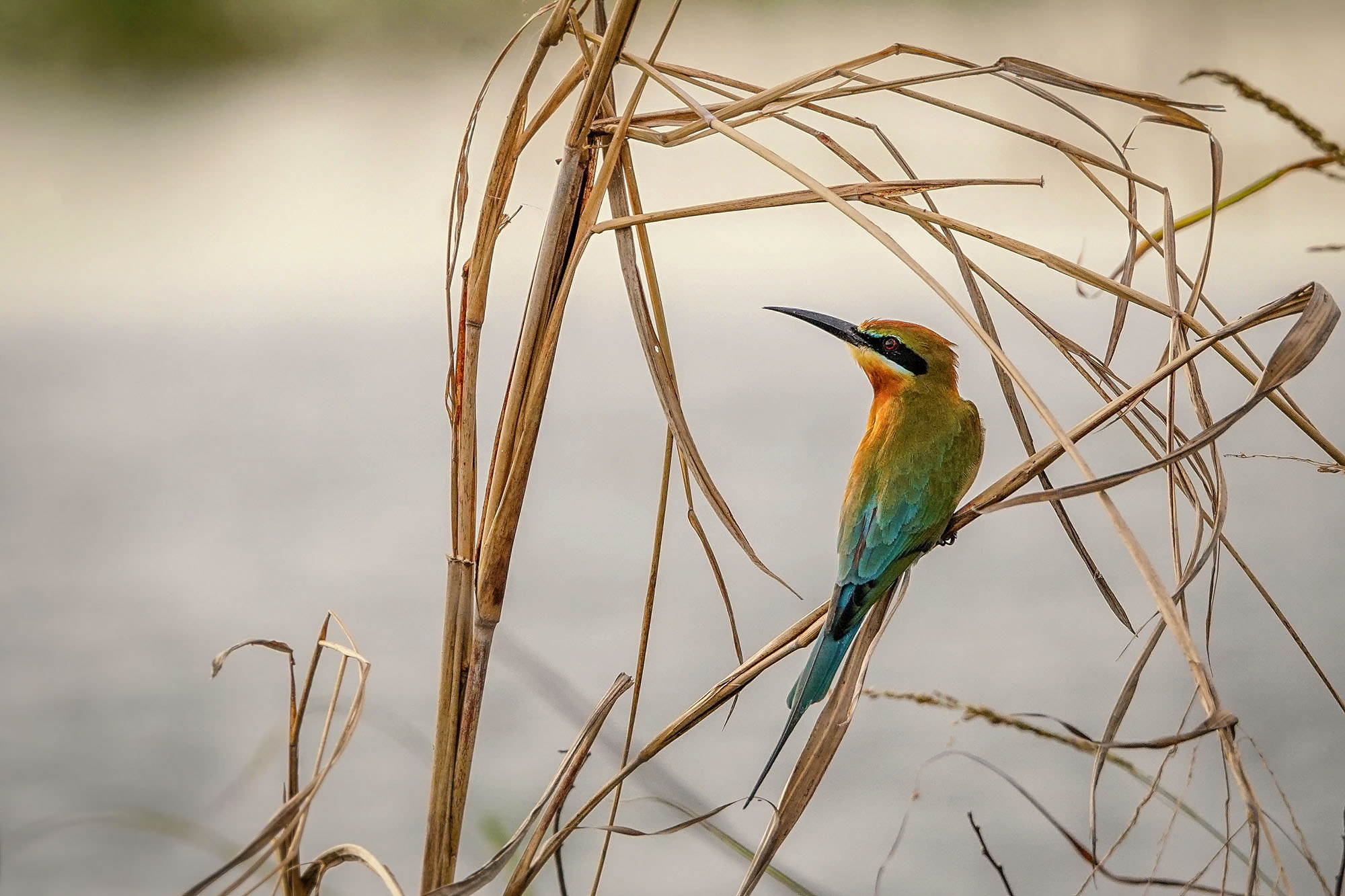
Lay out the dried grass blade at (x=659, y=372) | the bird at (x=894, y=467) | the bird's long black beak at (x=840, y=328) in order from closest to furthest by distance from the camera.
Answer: the dried grass blade at (x=659, y=372)
the bird at (x=894, y=467)
the bird's long black beak at (x=840, y=328)

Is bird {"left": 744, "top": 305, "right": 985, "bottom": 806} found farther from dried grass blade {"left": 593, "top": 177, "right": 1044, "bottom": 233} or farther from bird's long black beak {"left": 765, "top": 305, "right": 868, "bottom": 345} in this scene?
dried grass blade {"left": 593, "top": 177, "right": 1044, "bottom": 233}

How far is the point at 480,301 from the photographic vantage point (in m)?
0.51

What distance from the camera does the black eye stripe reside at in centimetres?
93

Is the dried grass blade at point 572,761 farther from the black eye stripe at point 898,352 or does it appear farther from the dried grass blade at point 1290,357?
the black eye stripe at point 898,352

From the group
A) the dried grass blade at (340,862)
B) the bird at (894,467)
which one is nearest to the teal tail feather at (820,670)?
the bird at (894,467)

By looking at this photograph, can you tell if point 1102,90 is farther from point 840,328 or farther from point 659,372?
point 840,328

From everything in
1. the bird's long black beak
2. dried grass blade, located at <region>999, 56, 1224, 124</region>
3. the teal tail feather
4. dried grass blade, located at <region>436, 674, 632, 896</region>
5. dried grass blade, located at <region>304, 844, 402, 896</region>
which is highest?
the bird's long black beak

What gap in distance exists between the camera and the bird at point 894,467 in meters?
0.75

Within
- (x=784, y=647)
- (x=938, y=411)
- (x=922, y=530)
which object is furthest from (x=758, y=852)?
(x=938, y=411)

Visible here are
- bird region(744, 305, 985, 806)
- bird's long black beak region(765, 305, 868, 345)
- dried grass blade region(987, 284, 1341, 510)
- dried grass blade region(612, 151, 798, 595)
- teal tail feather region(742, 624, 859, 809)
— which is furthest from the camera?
bird's long black beak region(765, 305, 868, 345)

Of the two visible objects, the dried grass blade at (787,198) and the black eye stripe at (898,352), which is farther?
the black eye stripe at (898,352)

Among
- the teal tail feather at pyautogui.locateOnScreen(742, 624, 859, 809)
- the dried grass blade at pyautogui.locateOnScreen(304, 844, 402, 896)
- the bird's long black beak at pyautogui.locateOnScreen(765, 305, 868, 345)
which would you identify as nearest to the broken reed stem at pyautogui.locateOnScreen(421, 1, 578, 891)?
the dried grass blade at pyautogui.locateOnScreen(304, 844, 402, 896)

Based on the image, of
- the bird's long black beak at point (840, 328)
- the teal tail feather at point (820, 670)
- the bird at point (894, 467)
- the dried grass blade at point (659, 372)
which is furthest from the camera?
the bird's long black beak at point (840, 328)

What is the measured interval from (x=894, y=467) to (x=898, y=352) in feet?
0.41
